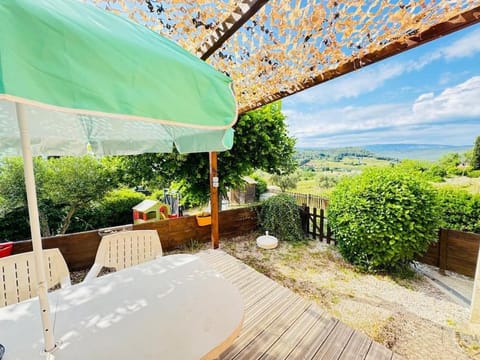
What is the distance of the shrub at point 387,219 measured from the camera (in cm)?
295

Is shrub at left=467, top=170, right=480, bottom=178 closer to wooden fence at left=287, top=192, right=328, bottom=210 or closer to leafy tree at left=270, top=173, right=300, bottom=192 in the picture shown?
wooden fence at left=287, top=192, right=328, bottom=210

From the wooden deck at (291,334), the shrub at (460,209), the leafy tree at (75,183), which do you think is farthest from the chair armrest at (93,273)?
the shrub at (460,209)

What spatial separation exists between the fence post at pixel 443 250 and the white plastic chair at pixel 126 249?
4210mm

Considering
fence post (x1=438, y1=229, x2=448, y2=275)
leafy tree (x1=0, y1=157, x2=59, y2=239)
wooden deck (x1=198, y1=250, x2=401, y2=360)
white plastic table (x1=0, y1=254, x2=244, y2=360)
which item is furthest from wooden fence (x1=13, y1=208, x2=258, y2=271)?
fence post (x1=438, y1=229, x2=448, y2=275)

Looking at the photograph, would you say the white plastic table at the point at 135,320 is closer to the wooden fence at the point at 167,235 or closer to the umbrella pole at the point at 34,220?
the umbrella pole at the point at 34,220

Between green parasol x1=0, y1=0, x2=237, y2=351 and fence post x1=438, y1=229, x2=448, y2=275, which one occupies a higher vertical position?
green parasol x1=0, y1=0, x2=237, y2=351

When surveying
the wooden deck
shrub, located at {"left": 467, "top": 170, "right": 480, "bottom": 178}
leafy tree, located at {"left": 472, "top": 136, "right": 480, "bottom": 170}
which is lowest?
the wooden deck

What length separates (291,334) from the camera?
6.17 feet

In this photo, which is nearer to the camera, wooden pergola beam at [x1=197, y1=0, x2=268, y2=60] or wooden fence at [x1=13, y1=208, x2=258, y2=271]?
wooden pergola beam at [x1=197, y1=0, x2=268, y2=60]

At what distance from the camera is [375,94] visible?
22.4 feet

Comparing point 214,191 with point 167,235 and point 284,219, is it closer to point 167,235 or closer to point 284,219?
point 167,235

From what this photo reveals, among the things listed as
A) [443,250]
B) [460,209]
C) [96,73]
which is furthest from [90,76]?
[460,209]

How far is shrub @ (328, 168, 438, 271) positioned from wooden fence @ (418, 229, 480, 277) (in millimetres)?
336

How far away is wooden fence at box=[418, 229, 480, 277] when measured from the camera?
2.96 meters
